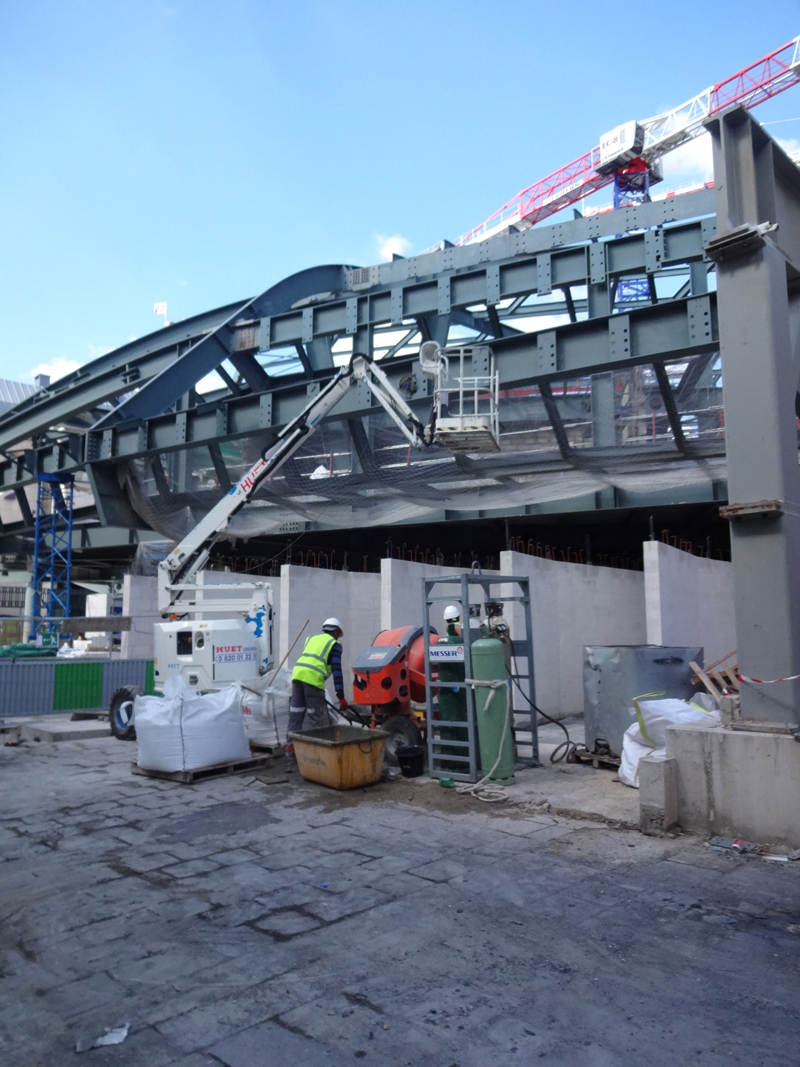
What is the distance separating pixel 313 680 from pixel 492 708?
214 cm

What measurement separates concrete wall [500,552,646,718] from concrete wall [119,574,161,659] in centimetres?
847

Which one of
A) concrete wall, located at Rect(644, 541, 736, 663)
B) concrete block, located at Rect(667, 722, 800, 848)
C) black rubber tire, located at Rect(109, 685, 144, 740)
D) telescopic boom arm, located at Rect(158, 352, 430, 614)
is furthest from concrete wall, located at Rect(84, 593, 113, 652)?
concrete block, located at Rect(667, 722, 800, 848)

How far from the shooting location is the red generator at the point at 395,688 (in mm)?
8859

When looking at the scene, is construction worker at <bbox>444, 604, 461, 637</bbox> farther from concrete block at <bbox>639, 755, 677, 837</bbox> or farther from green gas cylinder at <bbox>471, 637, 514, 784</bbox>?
concrete block at <bbox>639, 755, 677, 837</bbox>

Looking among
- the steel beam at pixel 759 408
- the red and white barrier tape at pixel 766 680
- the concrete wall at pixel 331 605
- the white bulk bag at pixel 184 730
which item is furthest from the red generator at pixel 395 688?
the concrete wall at pixel 331 605

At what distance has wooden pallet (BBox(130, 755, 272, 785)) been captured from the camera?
8.06 m

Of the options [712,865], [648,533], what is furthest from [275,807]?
[648,533]

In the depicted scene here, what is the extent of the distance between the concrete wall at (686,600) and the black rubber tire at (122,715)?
8.28 meters

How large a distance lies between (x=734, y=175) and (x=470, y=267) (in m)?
7.00

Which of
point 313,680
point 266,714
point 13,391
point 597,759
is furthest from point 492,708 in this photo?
point 13,391

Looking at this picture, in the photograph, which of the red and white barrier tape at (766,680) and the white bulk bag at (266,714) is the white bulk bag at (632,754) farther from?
the white bulk bag at (266,714)

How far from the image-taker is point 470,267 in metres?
13.0

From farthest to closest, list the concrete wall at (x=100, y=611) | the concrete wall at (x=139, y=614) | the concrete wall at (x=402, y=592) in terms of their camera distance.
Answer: the concrete wall at (x=100, y=611) → the concrete wall at (x=139, y=614) → the concrete wall at (x=402, y=592)

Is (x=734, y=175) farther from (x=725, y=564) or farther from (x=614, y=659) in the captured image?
(x=725, y=564)
